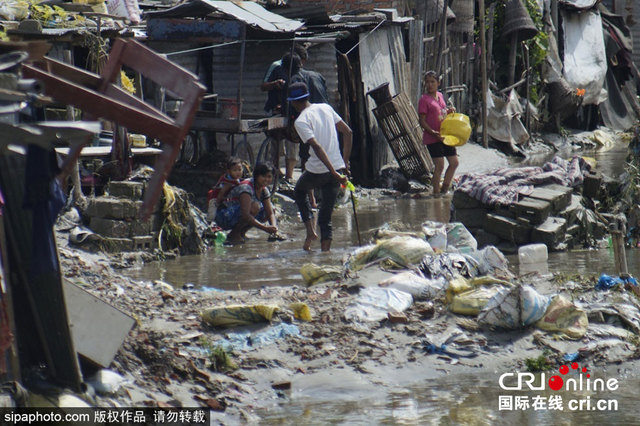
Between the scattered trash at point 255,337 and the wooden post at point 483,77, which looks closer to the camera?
the scattered trash at point 255,337

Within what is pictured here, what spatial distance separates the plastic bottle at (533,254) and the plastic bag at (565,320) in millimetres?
2320

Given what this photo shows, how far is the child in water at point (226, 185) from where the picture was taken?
9883 millimetres

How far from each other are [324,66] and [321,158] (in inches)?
203

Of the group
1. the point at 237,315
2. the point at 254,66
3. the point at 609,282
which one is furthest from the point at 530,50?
the point at 237,315

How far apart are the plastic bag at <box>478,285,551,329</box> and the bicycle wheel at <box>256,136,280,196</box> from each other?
5.64 metres

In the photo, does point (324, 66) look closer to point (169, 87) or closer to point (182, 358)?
point (182, 358)

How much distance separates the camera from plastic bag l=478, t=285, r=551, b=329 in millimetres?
6312

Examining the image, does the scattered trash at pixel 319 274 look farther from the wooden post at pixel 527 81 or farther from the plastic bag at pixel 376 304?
the wooden post at pixel 527 81

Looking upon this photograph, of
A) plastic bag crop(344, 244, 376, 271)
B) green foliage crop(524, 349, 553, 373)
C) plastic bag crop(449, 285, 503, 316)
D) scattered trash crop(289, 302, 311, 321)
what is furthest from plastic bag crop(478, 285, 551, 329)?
plastic bag crop(344, 244, 376, 271)

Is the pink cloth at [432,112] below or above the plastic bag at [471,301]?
above

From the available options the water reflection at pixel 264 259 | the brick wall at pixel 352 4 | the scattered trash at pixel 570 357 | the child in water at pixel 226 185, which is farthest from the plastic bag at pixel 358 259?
the brick wall at pixel 352 4

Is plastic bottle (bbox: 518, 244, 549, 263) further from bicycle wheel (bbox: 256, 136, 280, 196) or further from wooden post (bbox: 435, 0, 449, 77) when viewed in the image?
wooden post (bbox: 435, 0, 449, 77)

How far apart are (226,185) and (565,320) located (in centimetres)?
450

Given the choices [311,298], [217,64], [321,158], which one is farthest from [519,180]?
[217,64]
